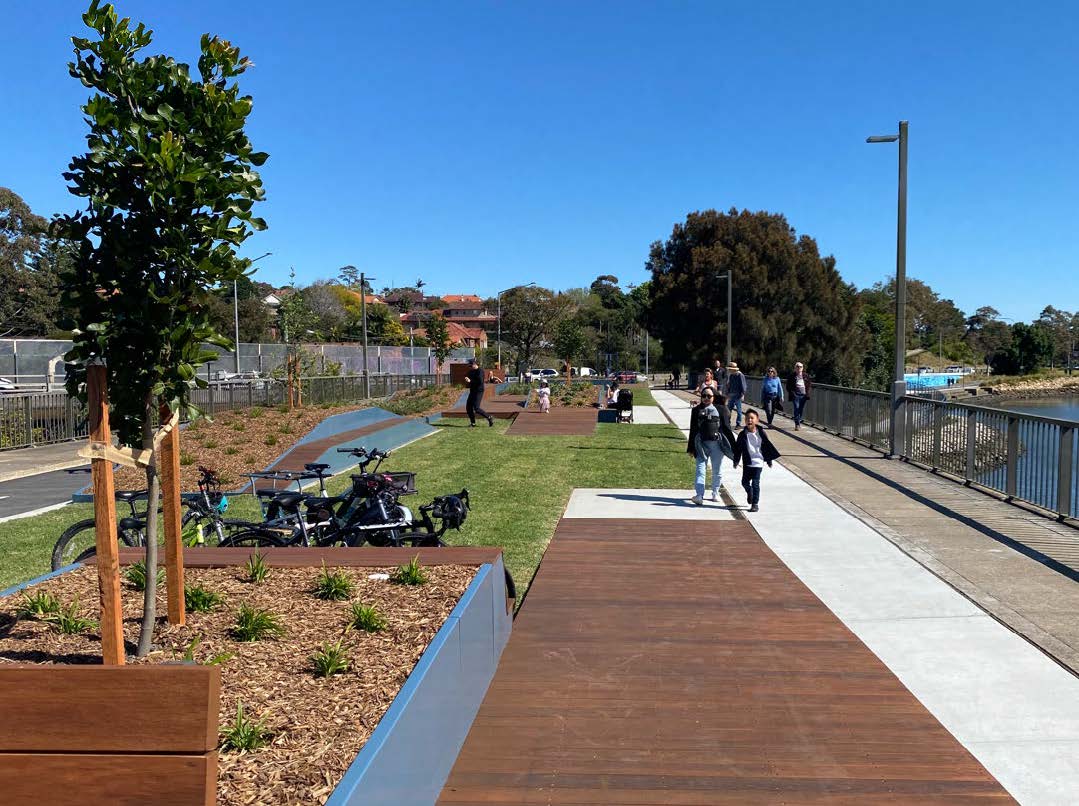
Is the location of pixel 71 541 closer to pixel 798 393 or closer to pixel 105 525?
pixel 105 525

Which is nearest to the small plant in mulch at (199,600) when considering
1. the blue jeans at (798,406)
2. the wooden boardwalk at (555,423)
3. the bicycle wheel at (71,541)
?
the bicycle wheel at (71,541)

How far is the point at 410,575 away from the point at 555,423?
58.4 feet

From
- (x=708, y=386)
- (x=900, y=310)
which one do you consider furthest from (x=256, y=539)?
(x=900, y=310)

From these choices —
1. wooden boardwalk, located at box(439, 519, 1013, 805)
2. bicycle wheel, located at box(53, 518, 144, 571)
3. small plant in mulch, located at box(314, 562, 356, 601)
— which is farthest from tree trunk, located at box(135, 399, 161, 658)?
bicycle wheel, located at box(53, 518, 144, 571)

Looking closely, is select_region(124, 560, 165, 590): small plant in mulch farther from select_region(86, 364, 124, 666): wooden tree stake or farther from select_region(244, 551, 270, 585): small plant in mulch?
select_region(86, 364, 124, 666): wooden tree stake

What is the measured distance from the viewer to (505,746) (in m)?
4.54

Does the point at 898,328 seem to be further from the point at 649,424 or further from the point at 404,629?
the point at 404,629

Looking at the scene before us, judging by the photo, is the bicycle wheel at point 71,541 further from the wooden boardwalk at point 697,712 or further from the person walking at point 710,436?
the person walking at point 710,436

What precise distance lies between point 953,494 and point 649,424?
1269cm

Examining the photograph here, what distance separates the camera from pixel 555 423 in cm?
2350

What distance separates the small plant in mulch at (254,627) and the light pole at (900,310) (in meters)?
14.2

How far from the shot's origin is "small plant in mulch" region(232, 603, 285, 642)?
4707mm

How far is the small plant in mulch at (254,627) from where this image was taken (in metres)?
4.71

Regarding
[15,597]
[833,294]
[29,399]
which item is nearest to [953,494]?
[15,597]
